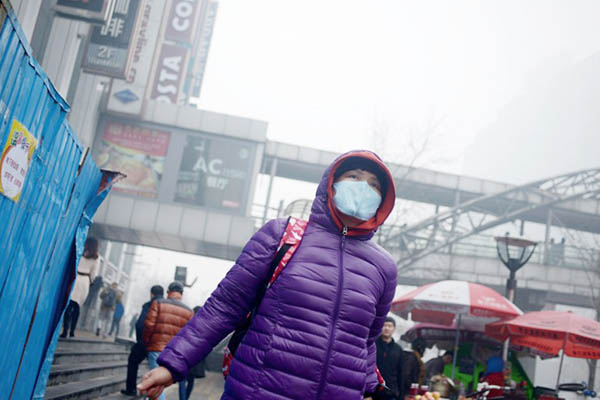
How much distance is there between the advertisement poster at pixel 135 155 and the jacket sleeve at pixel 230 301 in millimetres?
23374

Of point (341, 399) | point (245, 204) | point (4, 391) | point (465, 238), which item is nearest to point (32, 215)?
point (4, 391)

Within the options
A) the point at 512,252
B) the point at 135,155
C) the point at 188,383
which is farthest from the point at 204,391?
the point at 135,155

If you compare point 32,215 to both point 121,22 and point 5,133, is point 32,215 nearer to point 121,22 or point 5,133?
point 5,133

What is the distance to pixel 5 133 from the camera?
3191mm

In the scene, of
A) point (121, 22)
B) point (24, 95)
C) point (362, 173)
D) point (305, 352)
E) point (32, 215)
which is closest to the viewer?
point (305, 352)

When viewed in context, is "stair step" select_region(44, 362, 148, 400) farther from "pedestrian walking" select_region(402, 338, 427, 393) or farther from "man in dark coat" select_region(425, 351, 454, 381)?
"man in dark coat" select_region(425, 351, 454, 381)

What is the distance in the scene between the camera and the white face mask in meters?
2.82

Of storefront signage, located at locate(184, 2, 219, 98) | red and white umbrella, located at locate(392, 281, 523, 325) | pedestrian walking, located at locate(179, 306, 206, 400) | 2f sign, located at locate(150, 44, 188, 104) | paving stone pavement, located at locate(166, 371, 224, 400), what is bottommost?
paving stone pavement, located at locate(166, 371, 224, 400)

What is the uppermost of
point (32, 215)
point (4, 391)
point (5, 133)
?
point (5, 133)

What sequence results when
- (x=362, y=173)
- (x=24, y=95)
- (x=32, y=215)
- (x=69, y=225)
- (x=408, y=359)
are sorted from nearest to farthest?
(x=362, y=173), (x=24, y=95), (x=32, y=215), (x=69, y=225), (x=408, y=359)

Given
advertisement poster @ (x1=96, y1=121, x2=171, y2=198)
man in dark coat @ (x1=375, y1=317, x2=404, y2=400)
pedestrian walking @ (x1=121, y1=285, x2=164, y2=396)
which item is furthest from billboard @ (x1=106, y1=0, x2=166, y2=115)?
man in dark coat @ (x1=375, y1=317, x2=404, y2=400)

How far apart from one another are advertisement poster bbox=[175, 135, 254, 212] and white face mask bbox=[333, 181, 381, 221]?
2313 centimetres

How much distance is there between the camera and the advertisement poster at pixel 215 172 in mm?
25719

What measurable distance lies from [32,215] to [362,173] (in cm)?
244
